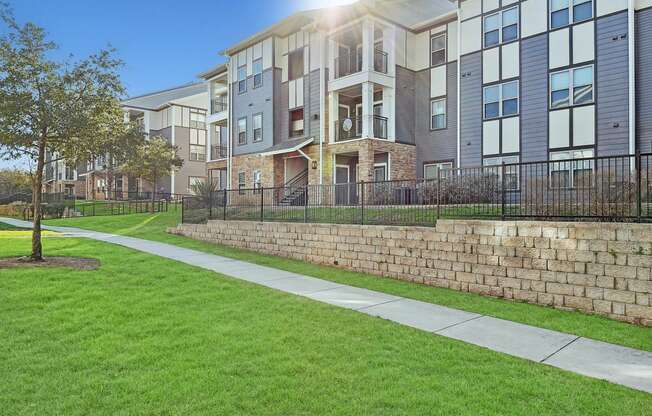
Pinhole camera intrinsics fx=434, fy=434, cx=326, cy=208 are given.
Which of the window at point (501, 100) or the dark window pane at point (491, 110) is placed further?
the dark window pane at point (491, 110)

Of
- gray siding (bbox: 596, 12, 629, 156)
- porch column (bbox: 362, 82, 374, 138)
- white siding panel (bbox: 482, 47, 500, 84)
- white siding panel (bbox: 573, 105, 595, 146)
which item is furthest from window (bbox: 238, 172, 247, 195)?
gray siding (bbox: 596, 12, 629, 156)

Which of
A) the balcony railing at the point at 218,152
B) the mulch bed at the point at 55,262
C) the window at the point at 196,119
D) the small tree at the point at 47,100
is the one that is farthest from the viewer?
the window at the point at 196,119

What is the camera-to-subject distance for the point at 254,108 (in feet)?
84.2

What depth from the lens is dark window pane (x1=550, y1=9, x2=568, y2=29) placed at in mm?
16125

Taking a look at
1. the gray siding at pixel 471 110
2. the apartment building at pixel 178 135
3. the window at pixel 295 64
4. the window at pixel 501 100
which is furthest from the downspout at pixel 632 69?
the apartment building at pixel 178 135

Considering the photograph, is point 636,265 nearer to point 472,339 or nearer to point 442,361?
point 472,339

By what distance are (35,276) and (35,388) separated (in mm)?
5149

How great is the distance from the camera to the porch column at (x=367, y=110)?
770 inches

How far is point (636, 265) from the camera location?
22.5 feet

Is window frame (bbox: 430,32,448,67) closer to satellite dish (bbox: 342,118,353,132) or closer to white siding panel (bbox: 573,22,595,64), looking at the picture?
satellite dish (bbox: 342,118,353,132)

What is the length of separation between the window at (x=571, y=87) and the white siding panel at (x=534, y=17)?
1.97m

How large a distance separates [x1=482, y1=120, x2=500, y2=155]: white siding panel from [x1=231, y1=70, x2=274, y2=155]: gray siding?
1149 cm

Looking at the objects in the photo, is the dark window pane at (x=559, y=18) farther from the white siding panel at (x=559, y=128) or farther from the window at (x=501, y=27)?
the white siding panel at (x=559, y=128)

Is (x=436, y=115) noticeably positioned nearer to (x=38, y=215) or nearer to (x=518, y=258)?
(x=518, y=258)
